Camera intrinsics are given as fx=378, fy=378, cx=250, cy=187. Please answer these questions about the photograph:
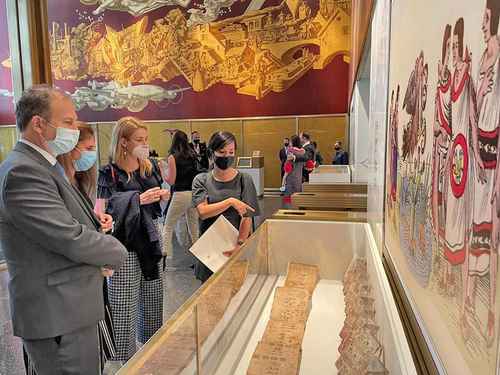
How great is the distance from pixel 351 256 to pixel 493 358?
1698mm

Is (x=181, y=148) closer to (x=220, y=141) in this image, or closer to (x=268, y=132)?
(x=220, y=141)

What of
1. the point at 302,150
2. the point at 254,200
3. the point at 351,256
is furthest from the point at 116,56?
the point at 351,256

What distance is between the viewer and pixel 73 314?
134 cm

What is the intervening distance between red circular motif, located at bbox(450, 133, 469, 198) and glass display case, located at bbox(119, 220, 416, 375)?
0.36m

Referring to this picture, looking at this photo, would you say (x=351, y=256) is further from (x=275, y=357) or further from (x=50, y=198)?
(x=50, y=198)

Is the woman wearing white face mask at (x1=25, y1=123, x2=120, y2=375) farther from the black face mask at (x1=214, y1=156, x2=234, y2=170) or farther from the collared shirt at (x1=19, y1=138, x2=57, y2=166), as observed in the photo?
the black face mask at (x1=214, y1=156, x2=234, y2=170)

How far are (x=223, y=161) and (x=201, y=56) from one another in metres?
7.85

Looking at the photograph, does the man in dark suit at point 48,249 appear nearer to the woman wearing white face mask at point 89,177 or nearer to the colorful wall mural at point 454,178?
the woman wearing white face mask at point 89,177

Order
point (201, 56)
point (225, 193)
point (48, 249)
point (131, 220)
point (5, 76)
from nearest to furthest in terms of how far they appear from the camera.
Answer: point (48, 249) < point (131, 220) < point (225, 193) < point (5, 76) < point (201, 56)

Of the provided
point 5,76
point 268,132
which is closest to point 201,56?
point 268,132

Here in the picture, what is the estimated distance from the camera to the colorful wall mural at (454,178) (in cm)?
42

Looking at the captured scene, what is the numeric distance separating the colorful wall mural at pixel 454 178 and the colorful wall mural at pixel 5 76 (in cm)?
272

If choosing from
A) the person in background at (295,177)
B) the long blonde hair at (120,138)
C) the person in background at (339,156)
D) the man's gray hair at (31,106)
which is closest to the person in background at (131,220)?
the long blonde hair at (120,138)

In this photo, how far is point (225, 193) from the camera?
91.4 inches
